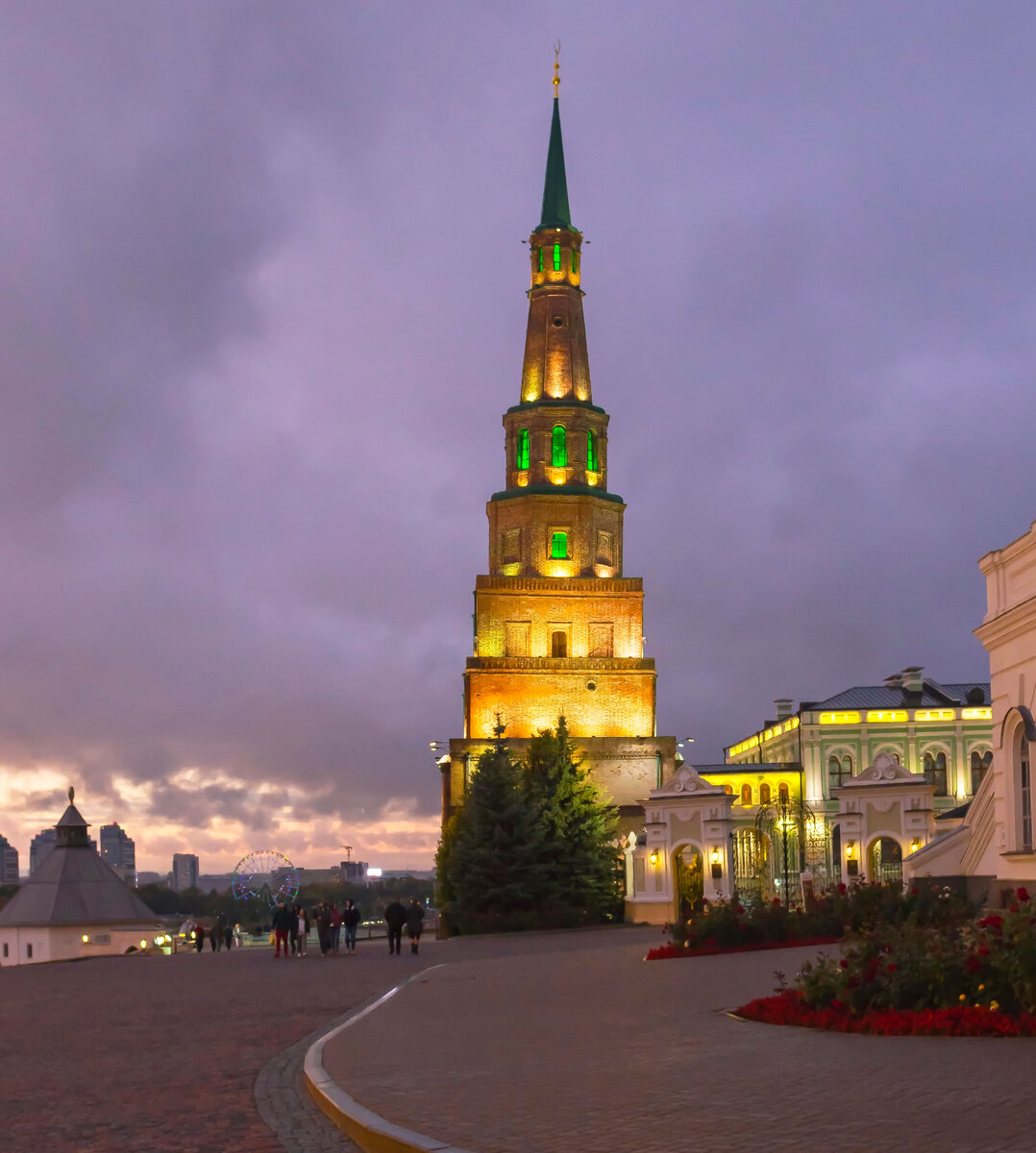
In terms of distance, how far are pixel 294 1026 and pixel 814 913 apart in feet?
43.3

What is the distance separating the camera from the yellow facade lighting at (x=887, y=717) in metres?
76.2

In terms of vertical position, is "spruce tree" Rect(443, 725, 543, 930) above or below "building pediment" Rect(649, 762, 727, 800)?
below

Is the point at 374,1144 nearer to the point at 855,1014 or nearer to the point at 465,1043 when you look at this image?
the point at 465,1043

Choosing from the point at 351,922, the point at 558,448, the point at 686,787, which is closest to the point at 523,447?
the point at 558,448

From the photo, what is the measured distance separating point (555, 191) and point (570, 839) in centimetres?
3923

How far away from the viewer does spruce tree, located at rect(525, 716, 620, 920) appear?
49.2m

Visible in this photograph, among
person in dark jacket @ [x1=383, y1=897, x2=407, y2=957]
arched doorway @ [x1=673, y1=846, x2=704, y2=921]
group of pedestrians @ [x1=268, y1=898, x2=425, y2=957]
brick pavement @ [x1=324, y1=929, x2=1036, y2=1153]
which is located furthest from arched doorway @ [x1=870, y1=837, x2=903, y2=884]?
brick pavement @ [x1=324, y1=929, x2=1036, y2=1153]

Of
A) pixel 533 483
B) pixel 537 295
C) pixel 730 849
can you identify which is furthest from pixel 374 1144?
pixel 537 295

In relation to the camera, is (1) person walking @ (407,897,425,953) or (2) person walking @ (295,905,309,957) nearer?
(1) person walking @ (407,897,425,953)

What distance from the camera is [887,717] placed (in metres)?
76.4

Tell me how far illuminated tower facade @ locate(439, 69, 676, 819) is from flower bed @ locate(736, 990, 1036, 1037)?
164 ft

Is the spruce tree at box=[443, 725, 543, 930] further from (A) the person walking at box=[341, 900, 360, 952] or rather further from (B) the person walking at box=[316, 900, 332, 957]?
(B) the person walking at box=[316, 900, 332, 957]

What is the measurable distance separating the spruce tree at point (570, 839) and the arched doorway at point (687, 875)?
5.41 metres

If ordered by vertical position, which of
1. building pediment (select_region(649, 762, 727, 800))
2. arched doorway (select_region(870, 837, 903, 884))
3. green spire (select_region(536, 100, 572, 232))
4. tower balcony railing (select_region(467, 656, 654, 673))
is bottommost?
arched doorway (select_region(870, 837, 903, 884))
